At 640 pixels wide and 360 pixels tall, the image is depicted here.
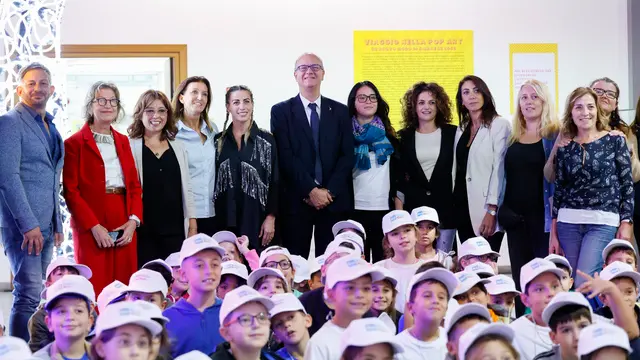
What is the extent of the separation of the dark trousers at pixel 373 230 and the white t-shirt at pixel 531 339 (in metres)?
1.77

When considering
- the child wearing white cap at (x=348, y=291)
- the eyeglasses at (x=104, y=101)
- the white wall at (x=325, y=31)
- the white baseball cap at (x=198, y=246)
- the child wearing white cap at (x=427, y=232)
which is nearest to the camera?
the child wearing white cap at (x=348, y=291)

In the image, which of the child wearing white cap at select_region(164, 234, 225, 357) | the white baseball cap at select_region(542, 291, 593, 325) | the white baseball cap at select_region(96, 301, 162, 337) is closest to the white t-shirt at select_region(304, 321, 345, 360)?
the child wearing white cap at select_region(164, 234, 225, 357)

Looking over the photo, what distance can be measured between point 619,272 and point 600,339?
4.62 ft

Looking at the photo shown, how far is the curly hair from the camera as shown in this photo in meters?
5.61

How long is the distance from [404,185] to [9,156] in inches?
90.8

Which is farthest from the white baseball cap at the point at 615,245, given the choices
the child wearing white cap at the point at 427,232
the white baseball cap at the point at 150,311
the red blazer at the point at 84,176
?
the red blazer at the point at 84,176

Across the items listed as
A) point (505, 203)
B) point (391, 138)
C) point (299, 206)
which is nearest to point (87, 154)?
point (299, 206)

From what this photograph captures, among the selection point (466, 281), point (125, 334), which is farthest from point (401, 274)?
point (125, 334)

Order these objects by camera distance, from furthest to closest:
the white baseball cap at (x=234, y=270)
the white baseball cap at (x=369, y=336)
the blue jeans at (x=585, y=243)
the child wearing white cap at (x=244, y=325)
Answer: the blue jeans at (x=585, y=243), the white baseball cap at (x=234, y=270), the child wearing white cap at (x=244, y=325), the white baseball cap at (x=369, y=336)

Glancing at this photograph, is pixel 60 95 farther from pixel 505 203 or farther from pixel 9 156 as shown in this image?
pixel 505 203

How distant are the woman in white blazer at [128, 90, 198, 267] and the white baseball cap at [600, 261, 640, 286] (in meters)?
2.29

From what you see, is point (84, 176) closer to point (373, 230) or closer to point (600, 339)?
point (373, 230)

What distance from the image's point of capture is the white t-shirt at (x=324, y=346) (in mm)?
3328

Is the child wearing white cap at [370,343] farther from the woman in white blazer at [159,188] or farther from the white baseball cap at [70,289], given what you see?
the woman in white blazer at [159,188]
